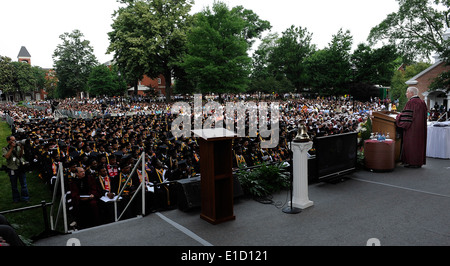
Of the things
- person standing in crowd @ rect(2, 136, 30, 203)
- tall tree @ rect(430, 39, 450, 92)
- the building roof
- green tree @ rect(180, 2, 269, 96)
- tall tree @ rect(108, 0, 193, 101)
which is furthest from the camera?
the building roof

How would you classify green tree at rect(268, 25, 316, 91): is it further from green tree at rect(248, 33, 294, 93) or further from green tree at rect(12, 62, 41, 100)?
green tree at rect(12, 62, 41, 100)

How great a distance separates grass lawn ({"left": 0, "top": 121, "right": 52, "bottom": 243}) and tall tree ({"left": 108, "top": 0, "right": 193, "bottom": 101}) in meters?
31.4

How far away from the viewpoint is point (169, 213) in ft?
17.7

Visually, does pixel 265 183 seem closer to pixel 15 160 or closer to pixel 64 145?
pixel 15 160

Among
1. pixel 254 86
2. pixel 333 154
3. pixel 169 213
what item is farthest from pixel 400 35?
pixel 169 213

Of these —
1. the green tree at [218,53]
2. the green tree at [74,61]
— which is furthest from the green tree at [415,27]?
the green tree at [74,61]

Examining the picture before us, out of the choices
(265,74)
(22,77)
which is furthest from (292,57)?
(22,77)

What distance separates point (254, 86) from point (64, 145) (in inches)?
1824

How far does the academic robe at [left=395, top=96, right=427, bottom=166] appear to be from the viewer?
7.97 m

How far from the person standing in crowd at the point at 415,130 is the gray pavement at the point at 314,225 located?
1.85 metres

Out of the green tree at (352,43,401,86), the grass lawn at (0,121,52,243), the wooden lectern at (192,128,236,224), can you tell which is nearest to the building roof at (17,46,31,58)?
the green tree at (352,43,401,86)

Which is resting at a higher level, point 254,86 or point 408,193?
point 254,86

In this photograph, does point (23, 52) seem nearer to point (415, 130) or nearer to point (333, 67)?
point (333, 67)
